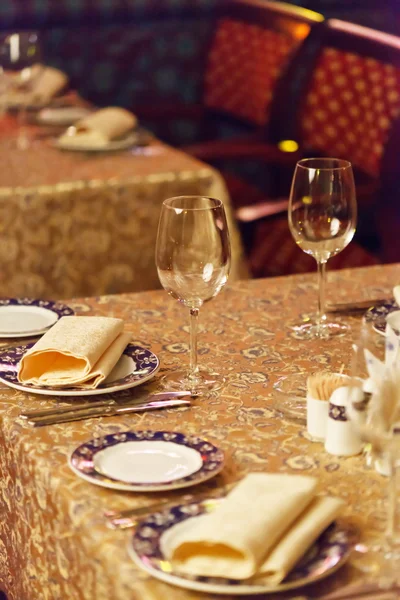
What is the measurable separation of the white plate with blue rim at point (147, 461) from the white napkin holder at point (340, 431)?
0.10 meters

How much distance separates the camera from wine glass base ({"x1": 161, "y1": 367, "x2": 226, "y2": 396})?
1048 millimetres

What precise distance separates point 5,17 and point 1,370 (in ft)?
10.0

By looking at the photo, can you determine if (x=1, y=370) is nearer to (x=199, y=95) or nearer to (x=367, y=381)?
(x=367, y=381)

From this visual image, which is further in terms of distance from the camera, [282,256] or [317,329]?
[282,256]

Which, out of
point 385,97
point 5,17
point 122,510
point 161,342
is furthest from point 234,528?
point 5,17

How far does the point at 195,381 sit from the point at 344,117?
1.90 meters

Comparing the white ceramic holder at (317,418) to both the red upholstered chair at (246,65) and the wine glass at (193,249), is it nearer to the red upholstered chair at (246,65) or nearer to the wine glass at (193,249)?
the wine glass at (193,249)

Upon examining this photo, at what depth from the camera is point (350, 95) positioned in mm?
2787

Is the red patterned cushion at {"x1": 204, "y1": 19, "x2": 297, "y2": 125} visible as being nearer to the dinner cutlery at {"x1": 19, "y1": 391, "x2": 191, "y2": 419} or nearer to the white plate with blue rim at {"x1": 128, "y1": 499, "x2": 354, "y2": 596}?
the dinner cutlery at {"x1": 19, "y1": 391, "x2": 191, "y2": 419}

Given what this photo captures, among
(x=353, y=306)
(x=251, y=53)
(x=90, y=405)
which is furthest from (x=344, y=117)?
(x=90, y=405)

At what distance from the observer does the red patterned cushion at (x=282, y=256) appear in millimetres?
2459

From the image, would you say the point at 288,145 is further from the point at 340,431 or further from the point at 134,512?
the point at 134,512

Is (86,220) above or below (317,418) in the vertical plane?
below

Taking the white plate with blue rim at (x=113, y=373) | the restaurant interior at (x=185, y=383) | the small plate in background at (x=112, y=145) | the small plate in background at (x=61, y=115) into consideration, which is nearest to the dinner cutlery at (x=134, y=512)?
the restaurant interior at (x=185, y=383)
